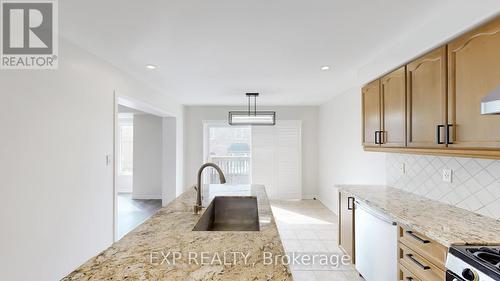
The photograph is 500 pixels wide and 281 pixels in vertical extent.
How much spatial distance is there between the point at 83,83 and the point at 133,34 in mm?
806

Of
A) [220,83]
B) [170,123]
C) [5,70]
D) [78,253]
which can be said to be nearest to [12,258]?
[78,253]

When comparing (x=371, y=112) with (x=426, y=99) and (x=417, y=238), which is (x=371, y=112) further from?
(x=417, y=238)

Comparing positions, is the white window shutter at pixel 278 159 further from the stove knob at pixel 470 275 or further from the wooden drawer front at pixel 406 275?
the stove knob at pixel 470 275

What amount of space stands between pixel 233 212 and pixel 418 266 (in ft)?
4.58

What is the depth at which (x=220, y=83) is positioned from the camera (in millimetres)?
4066

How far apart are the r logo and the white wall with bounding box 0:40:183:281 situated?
185 millimetres

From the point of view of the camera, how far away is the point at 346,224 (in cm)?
313

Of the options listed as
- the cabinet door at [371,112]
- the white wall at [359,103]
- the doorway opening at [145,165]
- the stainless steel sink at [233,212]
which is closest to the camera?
the white wall at [359,103]

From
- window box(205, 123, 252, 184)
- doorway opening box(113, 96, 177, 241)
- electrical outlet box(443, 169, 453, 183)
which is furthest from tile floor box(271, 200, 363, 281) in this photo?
doorway opening box(113, 96, 177, 241)

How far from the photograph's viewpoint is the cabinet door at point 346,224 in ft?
9.68

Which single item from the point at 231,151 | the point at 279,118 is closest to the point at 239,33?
the point at 279,118

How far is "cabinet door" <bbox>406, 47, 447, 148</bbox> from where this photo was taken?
74.4 inches
